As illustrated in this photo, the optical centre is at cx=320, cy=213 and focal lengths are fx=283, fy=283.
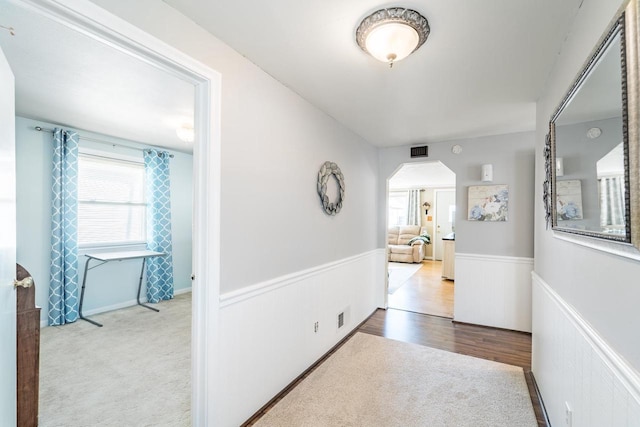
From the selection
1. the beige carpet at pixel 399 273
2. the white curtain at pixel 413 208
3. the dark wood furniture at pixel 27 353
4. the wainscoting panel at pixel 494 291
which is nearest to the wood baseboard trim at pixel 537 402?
the wainscoting panel at pixel 494 291

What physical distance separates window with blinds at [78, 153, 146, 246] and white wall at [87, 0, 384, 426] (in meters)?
3.20

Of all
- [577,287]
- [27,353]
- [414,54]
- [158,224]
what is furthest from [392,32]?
[158,224]

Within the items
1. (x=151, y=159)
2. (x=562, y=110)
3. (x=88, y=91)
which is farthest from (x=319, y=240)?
(x=151, y=159)

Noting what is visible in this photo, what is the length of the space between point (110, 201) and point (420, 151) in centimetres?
440

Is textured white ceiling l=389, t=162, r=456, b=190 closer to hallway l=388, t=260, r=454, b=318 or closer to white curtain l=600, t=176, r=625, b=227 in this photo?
hallway l=388, t=260, r=454, b=318

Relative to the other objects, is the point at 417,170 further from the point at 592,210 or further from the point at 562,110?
the point at 592,210

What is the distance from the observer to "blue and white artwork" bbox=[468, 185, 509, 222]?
3.37 m

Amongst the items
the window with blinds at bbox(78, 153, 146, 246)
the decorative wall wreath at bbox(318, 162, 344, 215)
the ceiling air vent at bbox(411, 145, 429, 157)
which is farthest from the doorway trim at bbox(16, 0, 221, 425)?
the window with blinds at bbox(78, 153, 146, 246)

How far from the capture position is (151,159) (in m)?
4.28

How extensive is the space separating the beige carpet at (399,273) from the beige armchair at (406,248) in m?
0.21

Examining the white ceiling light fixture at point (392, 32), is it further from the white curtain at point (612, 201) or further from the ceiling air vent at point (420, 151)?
the ceiling air vent at point (420, 151)

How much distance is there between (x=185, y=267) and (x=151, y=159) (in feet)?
6.10

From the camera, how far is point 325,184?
8.80 ft

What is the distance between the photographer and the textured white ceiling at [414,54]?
1380mm
